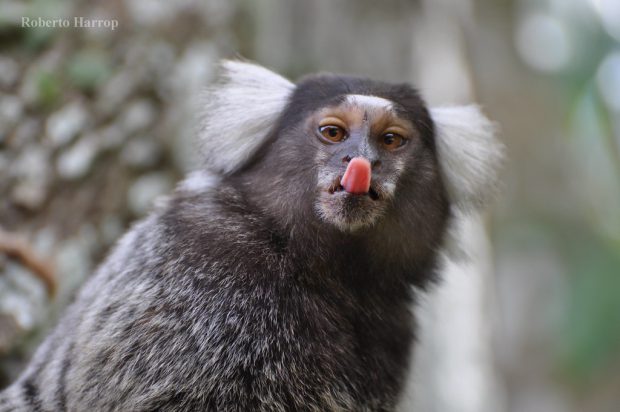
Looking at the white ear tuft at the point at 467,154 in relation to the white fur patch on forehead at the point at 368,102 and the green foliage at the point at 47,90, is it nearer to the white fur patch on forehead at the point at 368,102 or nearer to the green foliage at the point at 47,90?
the white fur patch on forehead at the point at 368,102

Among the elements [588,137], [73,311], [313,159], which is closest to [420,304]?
[313,159]

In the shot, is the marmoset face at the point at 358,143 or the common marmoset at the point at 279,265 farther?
the marmoset face at the point at 358,143

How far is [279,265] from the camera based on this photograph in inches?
113

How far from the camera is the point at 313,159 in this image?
9.83 feet

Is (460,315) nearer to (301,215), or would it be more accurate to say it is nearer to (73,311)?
(301,215)

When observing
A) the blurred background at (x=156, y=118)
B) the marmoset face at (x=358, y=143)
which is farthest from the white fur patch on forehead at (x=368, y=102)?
the blurred background at (x=156, y=118)

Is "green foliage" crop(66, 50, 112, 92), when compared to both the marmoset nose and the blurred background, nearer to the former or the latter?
the blurred background

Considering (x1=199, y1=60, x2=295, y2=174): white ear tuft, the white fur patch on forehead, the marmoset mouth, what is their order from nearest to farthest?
the marmoset mouth
the white fur patch on forehead
(x1=199, y1=60, x2=295, y2=174): white ear tuft

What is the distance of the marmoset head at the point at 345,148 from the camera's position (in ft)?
9.43

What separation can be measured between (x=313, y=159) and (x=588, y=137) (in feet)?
22.0

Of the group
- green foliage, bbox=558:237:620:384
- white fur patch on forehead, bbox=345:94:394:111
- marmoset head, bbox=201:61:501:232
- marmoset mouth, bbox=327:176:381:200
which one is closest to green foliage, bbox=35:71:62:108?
marmoset head, bbox=201:61:501:232

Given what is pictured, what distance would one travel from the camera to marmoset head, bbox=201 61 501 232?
9.43 ft

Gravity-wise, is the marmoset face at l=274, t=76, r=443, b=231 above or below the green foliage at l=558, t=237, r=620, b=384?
above

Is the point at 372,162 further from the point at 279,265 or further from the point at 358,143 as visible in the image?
the point at 279,265
